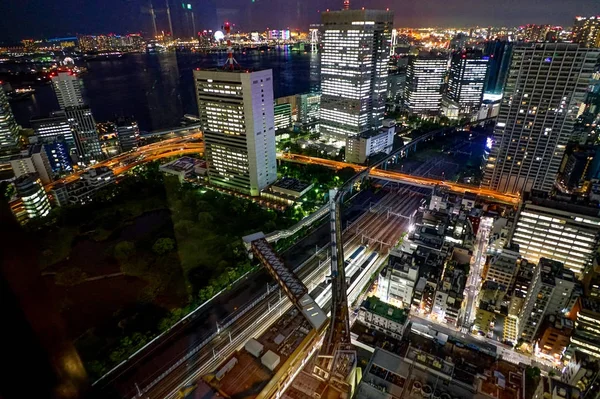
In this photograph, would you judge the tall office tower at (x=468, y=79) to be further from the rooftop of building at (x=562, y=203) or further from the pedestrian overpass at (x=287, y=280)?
the pedestrian overpass at (x=287, y=280)

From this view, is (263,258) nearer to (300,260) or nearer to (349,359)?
(300,260)

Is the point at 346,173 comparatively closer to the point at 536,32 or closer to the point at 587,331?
the point at 587,331

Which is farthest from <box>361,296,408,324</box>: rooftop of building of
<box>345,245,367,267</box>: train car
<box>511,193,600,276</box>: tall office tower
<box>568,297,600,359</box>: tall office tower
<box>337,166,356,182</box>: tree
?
<box>337,166,356,182</box>: tree

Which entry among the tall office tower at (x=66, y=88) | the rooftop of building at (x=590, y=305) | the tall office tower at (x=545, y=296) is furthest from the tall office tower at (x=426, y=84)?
the tall office tower at (x=66, y=88)

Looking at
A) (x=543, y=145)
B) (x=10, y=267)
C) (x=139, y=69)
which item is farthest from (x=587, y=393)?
(x=139, y=69)

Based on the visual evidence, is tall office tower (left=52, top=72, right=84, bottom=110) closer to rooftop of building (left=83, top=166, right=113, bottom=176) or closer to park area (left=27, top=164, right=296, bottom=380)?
rooftop of building (left=83, top=166, right=113, bottom=176)

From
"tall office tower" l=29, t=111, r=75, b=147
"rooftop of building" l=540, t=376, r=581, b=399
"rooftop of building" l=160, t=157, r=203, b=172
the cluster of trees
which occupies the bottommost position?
the cluster of trees
